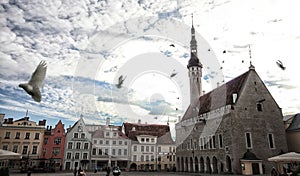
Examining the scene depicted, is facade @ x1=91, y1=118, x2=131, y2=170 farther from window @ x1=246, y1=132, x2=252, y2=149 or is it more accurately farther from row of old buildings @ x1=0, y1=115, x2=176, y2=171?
window @ x1=246, y1=132, x2=252, y2=149

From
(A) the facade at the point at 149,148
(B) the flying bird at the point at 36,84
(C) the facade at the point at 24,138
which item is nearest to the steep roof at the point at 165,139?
(A) the facade at the point at 149,148

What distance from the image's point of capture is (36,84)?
1003 cm

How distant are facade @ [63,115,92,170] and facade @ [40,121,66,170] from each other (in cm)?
113

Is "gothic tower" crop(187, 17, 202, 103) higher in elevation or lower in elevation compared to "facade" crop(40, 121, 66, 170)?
higher

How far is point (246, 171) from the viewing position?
31266 mm

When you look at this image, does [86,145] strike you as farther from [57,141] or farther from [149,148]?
[149,148]

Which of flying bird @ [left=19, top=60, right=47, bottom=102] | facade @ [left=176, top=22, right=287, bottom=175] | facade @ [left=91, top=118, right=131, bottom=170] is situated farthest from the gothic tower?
flying bird @ [left=19, top=60, right=47, bottom=102]

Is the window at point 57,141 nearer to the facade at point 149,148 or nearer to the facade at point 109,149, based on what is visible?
A: the facade at point 109,149

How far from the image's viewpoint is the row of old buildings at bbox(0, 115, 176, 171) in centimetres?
5150

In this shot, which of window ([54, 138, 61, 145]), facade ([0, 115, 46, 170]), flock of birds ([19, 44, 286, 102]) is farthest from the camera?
window ([54, 138, 61, 145])

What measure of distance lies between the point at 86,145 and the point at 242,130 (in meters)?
38.4

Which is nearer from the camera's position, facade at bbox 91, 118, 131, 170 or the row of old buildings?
the row of old buildings

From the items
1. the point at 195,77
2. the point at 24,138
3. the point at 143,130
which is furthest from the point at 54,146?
the point at 195,77

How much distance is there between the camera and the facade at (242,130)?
3309cm
